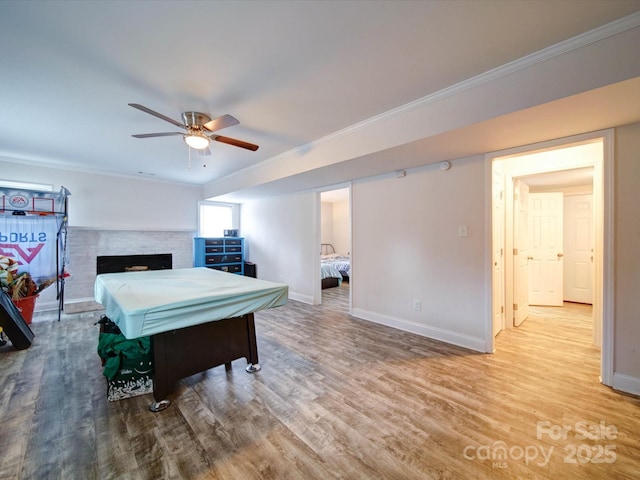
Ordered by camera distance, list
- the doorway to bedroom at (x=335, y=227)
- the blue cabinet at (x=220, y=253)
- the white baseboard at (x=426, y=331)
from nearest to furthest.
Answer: the white baseboard at (x=426, y=331) → the blue cabinet at (x=220, y=253) → the doorway to bedroom at (x=335, y=227)

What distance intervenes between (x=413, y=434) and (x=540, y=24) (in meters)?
2.57

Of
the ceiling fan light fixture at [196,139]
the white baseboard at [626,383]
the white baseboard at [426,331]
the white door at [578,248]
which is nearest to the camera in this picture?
the white baseboard at [626,383]

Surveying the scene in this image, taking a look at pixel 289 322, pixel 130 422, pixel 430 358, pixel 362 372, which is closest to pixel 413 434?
pixel 362 372

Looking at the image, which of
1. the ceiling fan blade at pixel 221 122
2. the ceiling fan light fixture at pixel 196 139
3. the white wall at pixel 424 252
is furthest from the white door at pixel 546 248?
the ceiling fan light fixture at pixel 196 139

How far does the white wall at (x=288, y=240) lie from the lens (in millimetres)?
4805

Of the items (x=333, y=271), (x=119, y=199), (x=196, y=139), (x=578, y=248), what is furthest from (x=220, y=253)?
(x=578, y=248)

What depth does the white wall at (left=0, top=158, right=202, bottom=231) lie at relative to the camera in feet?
14.5

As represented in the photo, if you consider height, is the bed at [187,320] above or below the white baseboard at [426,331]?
above

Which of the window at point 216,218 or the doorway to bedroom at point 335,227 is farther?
the doorway to bedroom at point 335,227

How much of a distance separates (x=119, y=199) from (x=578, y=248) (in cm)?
896

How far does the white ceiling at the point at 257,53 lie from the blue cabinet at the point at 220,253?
3192 mm

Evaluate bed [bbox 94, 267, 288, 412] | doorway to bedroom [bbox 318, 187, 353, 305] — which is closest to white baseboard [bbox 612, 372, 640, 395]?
bed [bbox 94, 267, 288, 412]

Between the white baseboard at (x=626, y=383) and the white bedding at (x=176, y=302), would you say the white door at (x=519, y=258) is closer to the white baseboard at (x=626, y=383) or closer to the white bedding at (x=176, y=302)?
the white baseboard at (x=626, y=383)

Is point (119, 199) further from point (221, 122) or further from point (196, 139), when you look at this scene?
point (221, 122)
